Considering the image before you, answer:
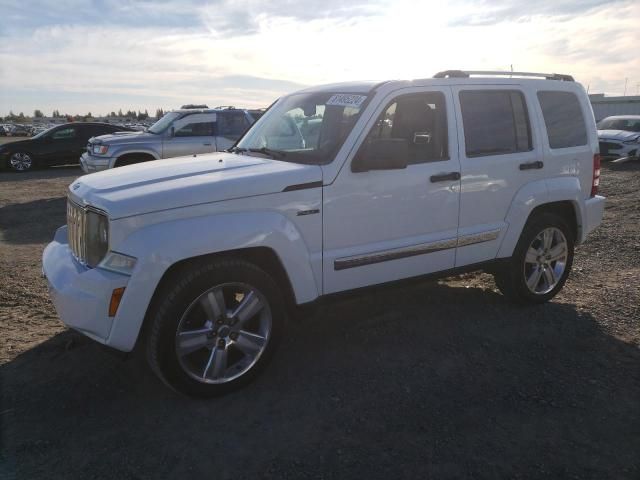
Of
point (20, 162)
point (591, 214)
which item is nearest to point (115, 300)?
point (591, 214)

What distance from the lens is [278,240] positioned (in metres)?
3.34

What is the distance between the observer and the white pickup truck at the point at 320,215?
120 inches

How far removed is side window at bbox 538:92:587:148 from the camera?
468 cm

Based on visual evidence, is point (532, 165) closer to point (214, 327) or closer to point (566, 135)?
point (566, 135)

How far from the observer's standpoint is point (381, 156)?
355 cm

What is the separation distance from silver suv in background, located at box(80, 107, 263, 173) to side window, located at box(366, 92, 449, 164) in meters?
7.86

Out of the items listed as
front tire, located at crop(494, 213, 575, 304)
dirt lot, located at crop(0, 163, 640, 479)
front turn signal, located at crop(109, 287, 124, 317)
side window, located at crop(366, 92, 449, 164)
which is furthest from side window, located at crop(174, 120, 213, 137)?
front turn signal, located at crop(109, 287, 124, 317)

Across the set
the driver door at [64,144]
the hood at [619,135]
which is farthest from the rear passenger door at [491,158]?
the driver door at [64,144]

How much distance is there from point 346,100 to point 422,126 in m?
0.65

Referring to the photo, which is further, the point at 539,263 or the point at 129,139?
the point at 129,139

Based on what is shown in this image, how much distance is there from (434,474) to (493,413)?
0.73m

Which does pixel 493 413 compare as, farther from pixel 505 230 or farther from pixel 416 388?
→ pixel 505 230

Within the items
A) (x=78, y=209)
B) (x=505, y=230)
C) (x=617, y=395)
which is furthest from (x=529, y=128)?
(x=78, y=209)

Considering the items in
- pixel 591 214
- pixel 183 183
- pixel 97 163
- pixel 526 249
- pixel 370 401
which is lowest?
pixel 370 401
